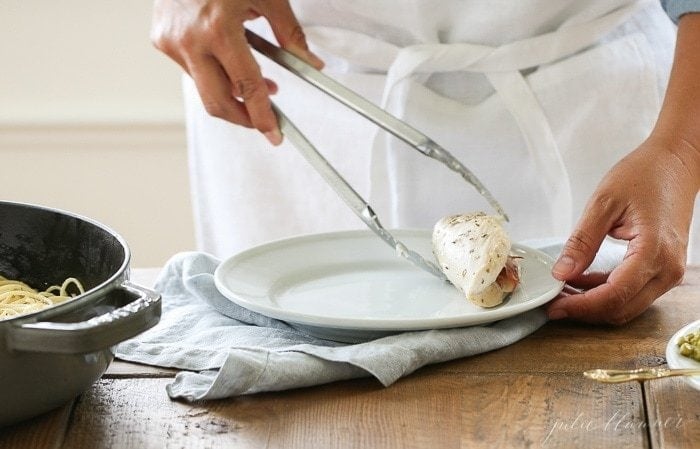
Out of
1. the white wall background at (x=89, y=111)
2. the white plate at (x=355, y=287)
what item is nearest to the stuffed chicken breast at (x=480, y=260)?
Result: the white plate at (x=355, y=287)

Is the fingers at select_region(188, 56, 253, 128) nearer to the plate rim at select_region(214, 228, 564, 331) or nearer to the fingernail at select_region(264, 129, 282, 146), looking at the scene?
the fingernail at select_region(264, 129, 282, 146)

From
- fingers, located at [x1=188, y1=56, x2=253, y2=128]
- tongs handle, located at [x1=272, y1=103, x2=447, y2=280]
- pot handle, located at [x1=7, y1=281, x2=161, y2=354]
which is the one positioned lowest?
tongs handle, located at [x1=272, y1=103, x2=447, y2=280]

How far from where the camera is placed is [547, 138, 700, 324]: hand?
100 cm

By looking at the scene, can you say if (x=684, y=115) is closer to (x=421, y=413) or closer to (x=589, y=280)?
(x=589, y=280)

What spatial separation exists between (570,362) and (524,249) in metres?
0.24

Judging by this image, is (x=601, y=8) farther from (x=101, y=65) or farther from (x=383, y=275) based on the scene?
(x=101, y=65)

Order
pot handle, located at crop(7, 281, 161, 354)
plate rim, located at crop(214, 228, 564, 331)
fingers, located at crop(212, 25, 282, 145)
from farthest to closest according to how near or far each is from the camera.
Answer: fingers, located at crop(212, 25, 282, 145), plate rim, located at crop(214, 228, 564, 331), pot handle, located at crop(7, 281, 161, 354)

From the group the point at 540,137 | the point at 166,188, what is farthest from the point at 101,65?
the point at 540,137

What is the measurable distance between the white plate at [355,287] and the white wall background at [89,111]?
4.09ft

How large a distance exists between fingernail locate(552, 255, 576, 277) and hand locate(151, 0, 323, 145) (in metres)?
0.36

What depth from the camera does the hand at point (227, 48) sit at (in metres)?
1.20

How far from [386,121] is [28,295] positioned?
391mm

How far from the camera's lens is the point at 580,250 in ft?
3.38

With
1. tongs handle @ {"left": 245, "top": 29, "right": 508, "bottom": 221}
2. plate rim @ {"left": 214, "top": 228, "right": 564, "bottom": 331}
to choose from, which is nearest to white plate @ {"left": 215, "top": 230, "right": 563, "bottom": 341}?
plate rim @ {"left": 214, "top": 228, "right": 564, "bottom": 331}
